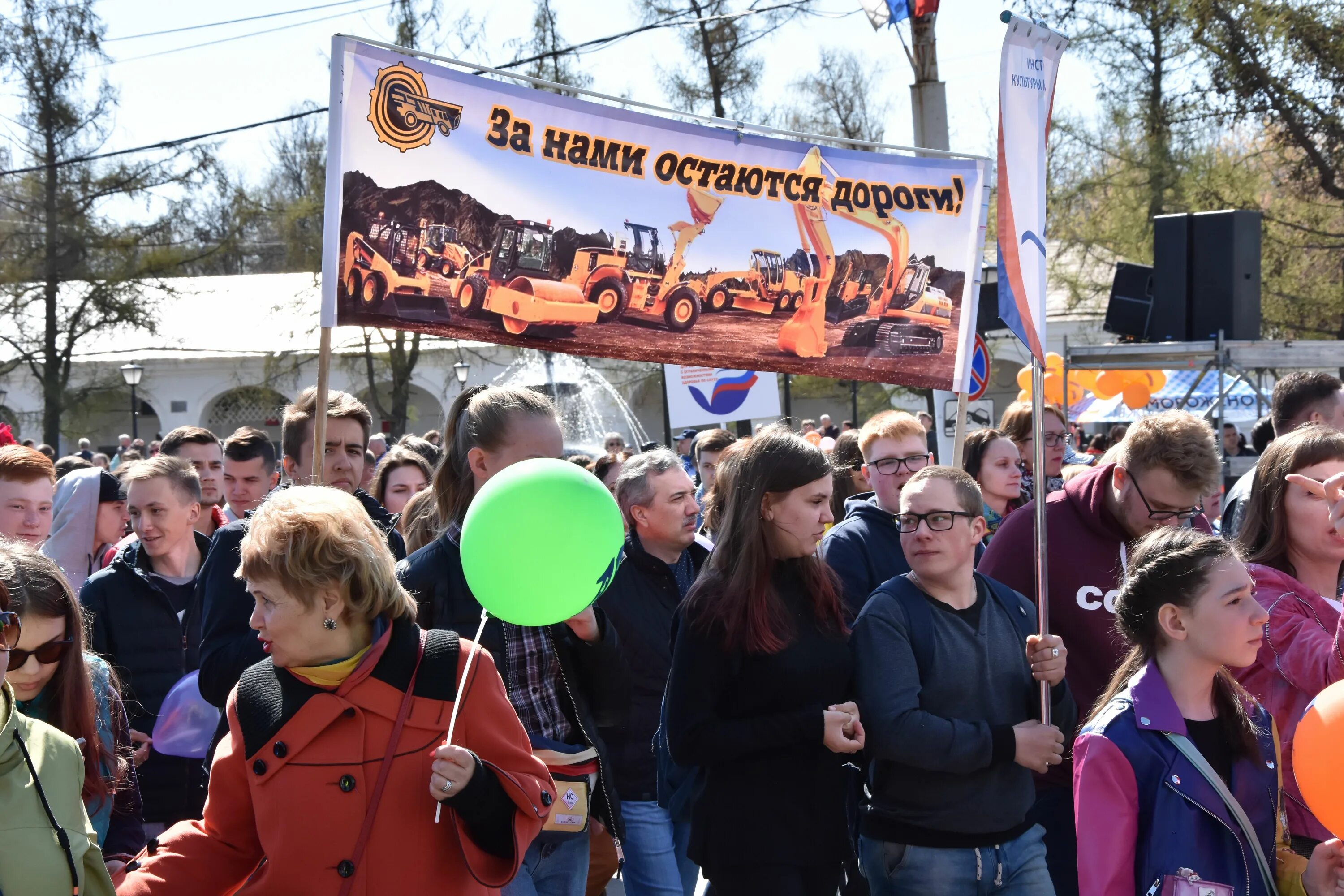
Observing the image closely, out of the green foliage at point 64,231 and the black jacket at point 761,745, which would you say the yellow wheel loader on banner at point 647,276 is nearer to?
the black jacket at point 761,745

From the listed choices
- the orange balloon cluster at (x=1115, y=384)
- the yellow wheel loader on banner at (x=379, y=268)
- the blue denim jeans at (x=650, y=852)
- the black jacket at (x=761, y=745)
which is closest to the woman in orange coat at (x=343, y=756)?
the black jacket at (x=761, y=745)

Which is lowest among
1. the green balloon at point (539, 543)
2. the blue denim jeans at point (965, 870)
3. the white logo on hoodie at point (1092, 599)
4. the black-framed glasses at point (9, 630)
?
the blue denim jeans at point (965, 870)

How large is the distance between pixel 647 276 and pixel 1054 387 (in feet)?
48.4

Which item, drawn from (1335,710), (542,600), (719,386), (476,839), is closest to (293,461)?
(542,600)

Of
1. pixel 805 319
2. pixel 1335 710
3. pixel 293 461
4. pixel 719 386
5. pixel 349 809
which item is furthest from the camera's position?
pixel 719 386

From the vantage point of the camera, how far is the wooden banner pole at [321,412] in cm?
418

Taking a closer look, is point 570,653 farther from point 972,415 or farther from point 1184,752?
point 972,415

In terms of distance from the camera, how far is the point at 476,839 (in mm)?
2504

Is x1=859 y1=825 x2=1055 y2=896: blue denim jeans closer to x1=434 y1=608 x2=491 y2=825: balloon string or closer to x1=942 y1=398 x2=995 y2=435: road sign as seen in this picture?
x1=434 y1=608 x2=491 y2=825: balloon string

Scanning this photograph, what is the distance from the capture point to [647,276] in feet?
19.3

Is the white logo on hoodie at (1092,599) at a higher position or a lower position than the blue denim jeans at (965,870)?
higher

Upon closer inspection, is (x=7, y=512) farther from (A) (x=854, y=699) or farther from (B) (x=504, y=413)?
(A) (x=854, y=699)

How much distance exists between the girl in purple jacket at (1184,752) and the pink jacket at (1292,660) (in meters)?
0.26

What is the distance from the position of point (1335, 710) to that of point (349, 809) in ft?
6.85
